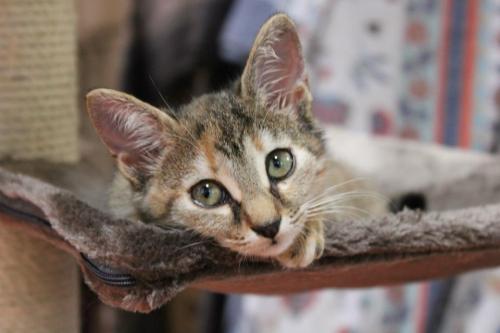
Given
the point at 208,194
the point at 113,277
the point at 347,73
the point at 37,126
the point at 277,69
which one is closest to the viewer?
the point at 113,277

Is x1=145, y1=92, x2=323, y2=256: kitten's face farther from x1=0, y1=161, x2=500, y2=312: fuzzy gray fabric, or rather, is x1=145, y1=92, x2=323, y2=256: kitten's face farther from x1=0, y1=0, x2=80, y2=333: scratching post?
x1=0, y1=0, x2=80, y2=333: scratching post

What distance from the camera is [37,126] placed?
1.39 meters

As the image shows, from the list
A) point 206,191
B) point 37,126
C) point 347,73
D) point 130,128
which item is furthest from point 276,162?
point 347,73

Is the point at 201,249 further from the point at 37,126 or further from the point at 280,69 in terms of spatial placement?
the point at 37,126

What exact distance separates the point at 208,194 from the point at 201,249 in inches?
4.0

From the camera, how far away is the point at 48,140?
141 cm

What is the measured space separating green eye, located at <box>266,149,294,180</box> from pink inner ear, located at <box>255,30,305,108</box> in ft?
0.33

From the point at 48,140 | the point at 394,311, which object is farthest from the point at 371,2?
the point at 48,140

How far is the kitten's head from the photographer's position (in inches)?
36.6

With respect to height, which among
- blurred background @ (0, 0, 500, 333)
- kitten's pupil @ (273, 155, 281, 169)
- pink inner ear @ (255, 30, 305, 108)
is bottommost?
blurred background @ (0, 0, 500, 333)

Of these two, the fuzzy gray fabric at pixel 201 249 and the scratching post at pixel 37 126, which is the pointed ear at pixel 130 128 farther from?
the scratching post at pixel 37 126

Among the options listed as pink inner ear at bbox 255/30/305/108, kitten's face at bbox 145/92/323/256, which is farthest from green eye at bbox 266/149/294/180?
pink inner ear at bbox 255/30/305/108

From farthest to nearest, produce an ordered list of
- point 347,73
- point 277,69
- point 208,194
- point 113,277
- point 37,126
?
1. point 347,73
2. point 37,126
3. point 277,69
4. point 208,194
5. point 113,277

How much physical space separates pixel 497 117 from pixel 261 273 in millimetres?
1183
